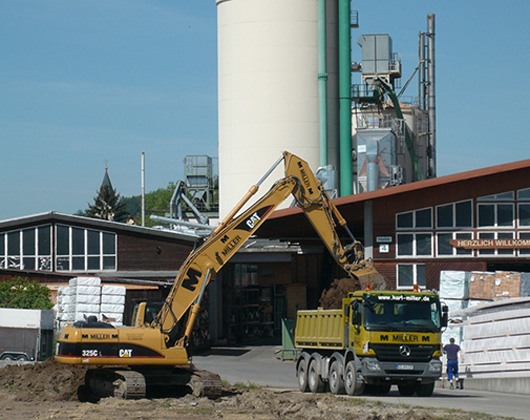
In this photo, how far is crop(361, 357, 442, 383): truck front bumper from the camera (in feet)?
94.0

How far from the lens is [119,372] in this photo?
94.8ft

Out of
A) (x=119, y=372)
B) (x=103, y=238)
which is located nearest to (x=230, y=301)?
(x=103, y=238)

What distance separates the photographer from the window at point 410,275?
155 ft

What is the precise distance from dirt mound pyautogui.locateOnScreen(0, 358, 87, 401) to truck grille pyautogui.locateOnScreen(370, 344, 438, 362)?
778 centimetres

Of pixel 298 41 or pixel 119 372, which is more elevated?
pixel 298 41

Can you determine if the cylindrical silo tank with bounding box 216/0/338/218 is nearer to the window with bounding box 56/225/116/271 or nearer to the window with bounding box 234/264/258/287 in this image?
the window with bounding box 234/264/258/287

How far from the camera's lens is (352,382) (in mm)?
29422

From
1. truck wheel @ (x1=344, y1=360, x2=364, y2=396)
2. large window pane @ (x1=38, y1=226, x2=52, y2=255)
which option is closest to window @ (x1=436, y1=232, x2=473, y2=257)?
truck wheel @ (x1=344, y1=360, x2=364, y2=396)

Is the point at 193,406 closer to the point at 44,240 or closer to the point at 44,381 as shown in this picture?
the point at 44,381

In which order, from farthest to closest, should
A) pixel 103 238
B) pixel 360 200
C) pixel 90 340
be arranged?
1. pixel 103 238
2. pixel 360 200
3. pixel 90 340

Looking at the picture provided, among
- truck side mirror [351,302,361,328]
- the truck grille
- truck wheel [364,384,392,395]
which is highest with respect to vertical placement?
truck side mirror [351,302,361,328]

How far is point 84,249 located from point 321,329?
114 ft

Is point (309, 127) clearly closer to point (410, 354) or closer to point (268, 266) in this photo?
point (268, 266)

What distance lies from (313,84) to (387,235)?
18.0m
